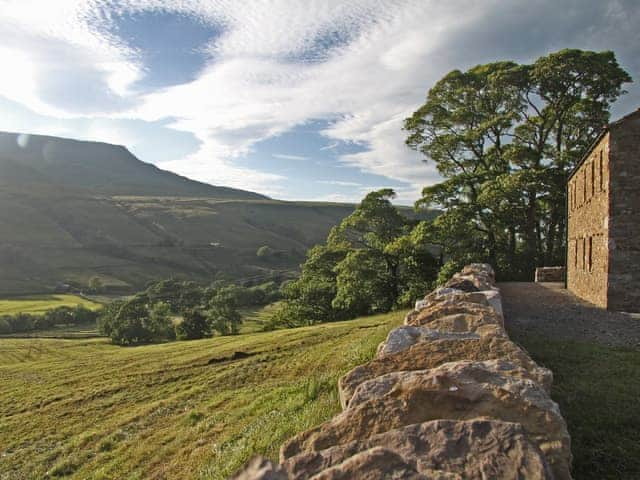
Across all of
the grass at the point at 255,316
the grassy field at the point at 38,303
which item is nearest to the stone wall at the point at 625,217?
the grass at the point at 255,316

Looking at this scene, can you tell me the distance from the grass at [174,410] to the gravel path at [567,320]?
4457 mm

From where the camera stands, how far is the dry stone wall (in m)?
3.03

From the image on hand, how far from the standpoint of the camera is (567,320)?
564 inches

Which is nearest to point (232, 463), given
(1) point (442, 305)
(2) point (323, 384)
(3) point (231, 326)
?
(2) point (323, 384)

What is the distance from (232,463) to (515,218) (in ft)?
101

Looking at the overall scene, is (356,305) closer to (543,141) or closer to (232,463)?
(543,141)

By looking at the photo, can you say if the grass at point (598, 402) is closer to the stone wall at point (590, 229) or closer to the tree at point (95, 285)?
the stone wall at point (590, 229)

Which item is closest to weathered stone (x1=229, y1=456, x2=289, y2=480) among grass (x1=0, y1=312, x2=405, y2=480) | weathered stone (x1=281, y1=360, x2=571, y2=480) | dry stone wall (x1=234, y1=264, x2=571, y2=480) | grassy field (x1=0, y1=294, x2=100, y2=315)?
dry stone wall (x1=234, y1=264, x2=571, y2=480)

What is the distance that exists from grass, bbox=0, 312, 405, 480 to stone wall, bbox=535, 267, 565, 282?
15.8m

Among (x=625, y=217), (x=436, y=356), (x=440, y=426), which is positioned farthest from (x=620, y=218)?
(x=440, y=426)

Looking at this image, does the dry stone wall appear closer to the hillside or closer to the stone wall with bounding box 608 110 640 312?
the stone wall with bounding box 608 110 640 312

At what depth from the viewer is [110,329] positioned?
7569 centimetres

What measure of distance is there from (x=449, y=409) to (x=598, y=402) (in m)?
3.61

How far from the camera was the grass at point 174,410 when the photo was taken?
8.02 meters
